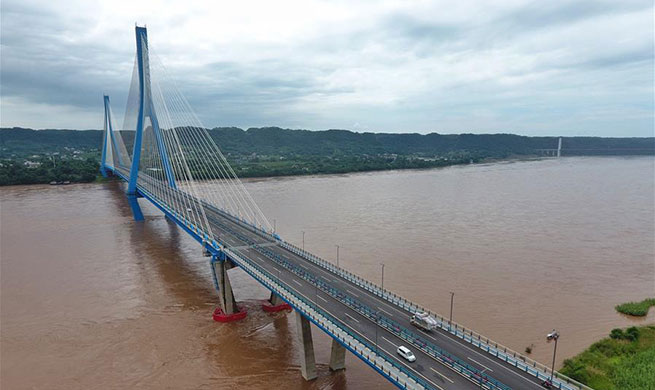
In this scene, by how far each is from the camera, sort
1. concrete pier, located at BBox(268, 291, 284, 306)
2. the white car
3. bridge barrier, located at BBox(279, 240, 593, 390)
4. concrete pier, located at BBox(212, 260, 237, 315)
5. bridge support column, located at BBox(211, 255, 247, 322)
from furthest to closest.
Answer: concrete pier, located at BBox(268, 291, 284, 306) → concrete pier, located at BBox(212, 260, 237, 315) → bridge support column, located at BBox(211, 255, 247, 322) → the white car → bridge barrier, located at BBox(279, 240, 593, 390)

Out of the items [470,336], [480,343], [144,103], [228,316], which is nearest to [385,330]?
[470,336]

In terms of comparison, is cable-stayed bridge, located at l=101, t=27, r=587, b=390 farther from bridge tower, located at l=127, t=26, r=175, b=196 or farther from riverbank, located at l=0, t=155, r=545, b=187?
riverbank, located at l=0, t=155, r=545, b=187

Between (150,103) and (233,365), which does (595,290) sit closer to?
(233,365)

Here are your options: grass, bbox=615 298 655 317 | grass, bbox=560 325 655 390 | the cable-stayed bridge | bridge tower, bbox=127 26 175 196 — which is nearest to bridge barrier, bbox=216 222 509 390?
the cable-stayed bridge

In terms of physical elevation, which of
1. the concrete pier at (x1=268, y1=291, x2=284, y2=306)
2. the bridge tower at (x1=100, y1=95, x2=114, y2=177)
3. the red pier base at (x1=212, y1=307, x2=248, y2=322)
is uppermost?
the bridge tower at (x1=100, y1=95, x2=114, y2=177)

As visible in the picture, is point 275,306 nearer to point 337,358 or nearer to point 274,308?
point 274,308

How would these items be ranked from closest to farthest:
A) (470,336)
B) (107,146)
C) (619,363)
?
(470,336), (619,363), (107,146)
